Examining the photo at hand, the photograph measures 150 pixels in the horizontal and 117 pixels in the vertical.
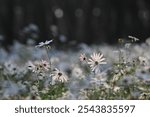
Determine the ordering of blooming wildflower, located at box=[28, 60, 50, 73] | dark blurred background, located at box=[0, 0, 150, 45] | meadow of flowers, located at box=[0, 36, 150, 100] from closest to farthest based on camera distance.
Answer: meadow of flowers, located at box=[0, 36, 150, 100] < blooming wildflower, located at box=[28, 60, 50, 73] < dark blurred background, located at box=[0, 0, 150, 45]

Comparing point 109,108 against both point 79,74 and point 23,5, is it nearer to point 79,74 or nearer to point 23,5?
point 79,74

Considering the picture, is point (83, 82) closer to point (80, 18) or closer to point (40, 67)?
point (40, 67)

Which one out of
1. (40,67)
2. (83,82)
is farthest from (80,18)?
(40,67)

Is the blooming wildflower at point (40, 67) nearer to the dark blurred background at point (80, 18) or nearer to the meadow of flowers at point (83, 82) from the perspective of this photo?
the meadow of flowers at point (83, 82)

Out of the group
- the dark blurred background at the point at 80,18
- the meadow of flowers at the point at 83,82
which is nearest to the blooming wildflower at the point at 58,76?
the meadow of flowers at the point at 83,82

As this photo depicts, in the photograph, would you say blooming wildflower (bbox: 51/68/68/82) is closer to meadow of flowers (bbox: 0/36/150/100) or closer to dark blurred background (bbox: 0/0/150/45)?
meadow of flowers (bbox: 0/36/150/100)

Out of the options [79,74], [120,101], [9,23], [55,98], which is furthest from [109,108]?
[9,23]

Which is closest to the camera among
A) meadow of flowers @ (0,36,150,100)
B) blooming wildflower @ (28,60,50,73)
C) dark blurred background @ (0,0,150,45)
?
meadow of flowers @ (0,36,150,100)

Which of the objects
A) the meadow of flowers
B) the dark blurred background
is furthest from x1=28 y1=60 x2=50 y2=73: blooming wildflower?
the dark blurred background
